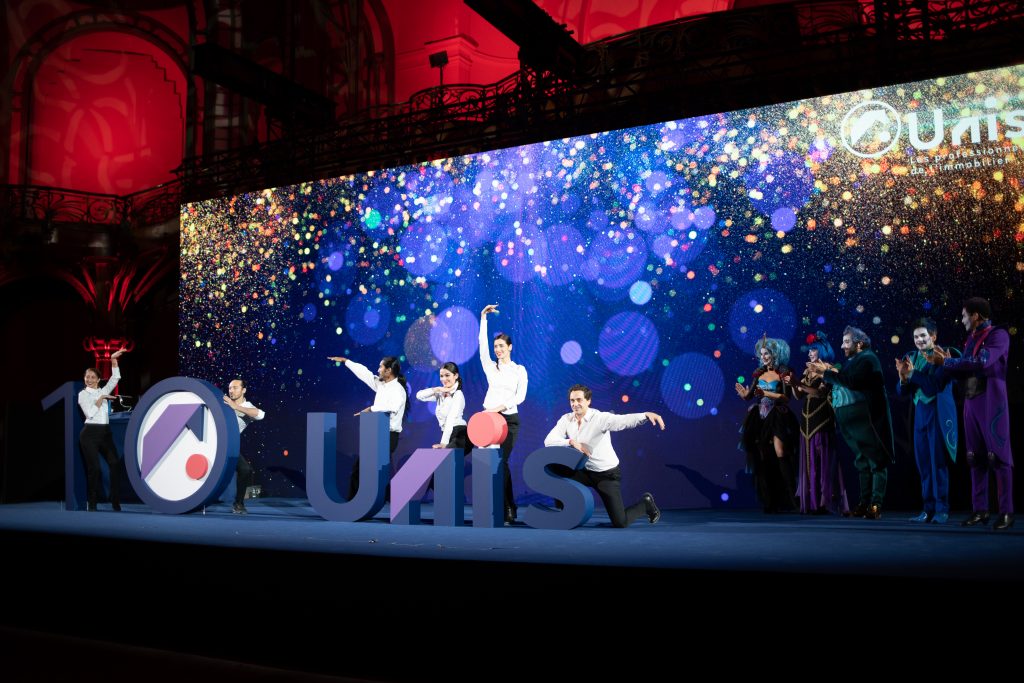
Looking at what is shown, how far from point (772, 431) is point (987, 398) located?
6.01ft

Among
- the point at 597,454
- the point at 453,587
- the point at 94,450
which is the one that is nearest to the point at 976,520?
the point at 597,454

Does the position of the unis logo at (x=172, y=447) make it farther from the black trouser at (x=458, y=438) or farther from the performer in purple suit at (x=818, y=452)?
the performer in purple suit at (x=818, y=452)

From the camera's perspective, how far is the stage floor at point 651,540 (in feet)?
11.7

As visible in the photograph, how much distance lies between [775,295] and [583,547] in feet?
12.2

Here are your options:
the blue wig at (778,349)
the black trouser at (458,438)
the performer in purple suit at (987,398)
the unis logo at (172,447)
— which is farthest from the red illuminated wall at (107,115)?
the performer in purple suit at (987,398)

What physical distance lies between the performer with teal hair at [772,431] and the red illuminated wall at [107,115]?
452 inches

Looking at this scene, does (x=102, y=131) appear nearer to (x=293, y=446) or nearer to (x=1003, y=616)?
(x=293, y=446)

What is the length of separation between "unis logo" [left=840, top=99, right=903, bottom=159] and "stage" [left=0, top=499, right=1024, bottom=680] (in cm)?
308

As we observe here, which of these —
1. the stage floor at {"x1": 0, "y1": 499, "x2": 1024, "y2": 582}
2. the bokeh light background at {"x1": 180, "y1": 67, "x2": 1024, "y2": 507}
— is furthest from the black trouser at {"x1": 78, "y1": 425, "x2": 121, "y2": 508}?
the bokeh light background at {"x1": 180, "y1": 67, "x2": 1024, "y2": 507}

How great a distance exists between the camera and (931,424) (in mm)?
5895

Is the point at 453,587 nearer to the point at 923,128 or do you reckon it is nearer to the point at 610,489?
the point at 610,489

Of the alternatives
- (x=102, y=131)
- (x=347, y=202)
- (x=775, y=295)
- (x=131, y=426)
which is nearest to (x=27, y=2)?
(x=102, y=131)

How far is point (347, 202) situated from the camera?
9.47m

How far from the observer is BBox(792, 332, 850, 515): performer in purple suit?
22.0 feet
